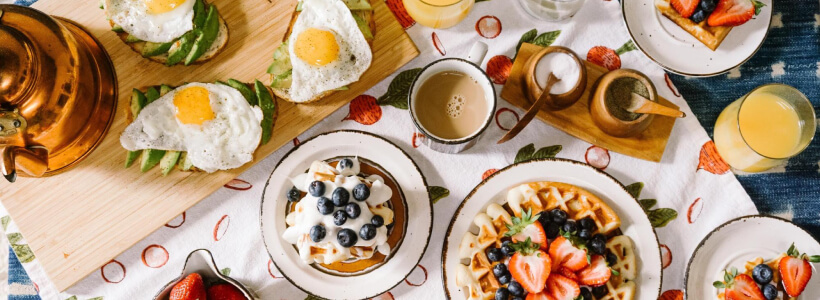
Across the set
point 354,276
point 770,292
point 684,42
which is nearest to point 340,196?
point 354,276

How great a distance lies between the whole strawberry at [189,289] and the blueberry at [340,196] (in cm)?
56

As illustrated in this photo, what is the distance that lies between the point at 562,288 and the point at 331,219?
837 mm

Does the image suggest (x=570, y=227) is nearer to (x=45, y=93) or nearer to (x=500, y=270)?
(x=500, y=270)

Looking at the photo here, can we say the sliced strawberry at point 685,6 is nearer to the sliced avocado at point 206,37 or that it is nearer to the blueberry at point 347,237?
the blueberry at point 347,237

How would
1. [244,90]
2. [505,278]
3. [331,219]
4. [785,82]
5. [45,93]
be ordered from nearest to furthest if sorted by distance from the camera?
[45,93], [331,219], [505,278], [244,90], [785,82]

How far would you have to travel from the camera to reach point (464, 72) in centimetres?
205

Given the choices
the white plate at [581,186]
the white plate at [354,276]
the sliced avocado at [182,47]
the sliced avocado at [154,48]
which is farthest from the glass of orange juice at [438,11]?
the sliced avocado at [154,48]

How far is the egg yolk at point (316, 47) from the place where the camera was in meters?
2.04

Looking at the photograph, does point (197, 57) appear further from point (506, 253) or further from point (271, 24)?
point (506, 253)

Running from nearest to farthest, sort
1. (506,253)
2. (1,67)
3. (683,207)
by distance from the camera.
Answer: (1,67) < (506,253) < (683,207)

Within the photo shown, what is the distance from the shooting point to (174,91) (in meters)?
2.12

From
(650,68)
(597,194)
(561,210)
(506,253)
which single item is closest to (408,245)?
(506,253)

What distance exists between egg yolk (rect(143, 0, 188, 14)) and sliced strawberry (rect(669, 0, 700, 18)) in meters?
1.80

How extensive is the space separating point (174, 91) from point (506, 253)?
1.35 meters
